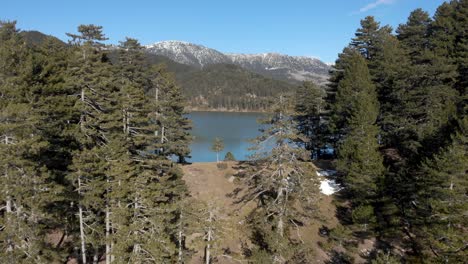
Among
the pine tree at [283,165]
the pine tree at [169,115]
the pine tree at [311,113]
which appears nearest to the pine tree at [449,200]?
the pine tree at [283,165]

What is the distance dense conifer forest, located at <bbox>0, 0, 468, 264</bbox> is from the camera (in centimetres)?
1521

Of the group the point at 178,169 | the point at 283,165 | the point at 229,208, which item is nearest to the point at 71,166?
the point at 178,169

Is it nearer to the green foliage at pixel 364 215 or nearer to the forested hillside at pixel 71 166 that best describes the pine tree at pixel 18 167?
the forested hillside at pixel 71 166

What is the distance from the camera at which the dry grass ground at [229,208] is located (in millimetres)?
24953

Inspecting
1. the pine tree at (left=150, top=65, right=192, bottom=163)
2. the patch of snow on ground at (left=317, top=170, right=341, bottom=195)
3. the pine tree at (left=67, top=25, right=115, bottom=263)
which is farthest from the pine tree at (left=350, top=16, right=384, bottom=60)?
the pine tree at (left=67, top=25, right=115, bottom=263)

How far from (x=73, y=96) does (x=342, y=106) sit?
26559 millimetres

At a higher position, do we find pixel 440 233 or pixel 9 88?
pixel 9 88

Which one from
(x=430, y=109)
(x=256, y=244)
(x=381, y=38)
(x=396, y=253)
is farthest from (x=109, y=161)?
(x=381, y=38)

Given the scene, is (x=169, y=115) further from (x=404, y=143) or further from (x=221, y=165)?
(x=404, y=143)

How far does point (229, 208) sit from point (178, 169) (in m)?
7.20

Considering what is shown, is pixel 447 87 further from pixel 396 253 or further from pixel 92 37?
pixel 92 37

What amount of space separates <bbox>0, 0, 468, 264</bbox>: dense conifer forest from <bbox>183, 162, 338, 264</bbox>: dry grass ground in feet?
2.11

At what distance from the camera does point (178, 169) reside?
85.2 feet

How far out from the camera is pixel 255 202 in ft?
101
